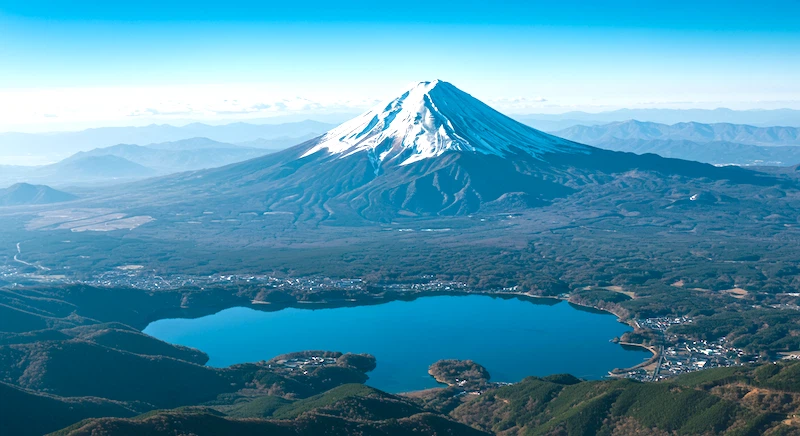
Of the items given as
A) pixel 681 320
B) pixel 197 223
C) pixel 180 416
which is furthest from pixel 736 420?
pixel 197 223

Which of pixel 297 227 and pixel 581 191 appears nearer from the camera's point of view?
pixel 297 227

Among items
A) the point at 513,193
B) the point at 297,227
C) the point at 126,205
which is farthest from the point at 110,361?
the point at 126,205

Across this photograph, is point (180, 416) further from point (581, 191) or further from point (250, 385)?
point (581, 191)

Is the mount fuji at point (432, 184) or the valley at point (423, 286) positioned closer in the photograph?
the valley at point (423, 286)

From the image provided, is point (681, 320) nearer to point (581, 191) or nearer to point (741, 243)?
point (741, 243)

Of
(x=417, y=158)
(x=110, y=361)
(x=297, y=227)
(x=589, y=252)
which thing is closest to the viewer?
(x=110, y=361)

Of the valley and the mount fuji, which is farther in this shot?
the mount fuji

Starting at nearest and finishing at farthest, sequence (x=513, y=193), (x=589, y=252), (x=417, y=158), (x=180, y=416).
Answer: (x=180, y=416) → (x=589, y=252) → (x=513, y=193) → (x=417, y=158)

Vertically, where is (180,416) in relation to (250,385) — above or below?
above

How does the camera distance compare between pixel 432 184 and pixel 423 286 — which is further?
pixel 432 184
